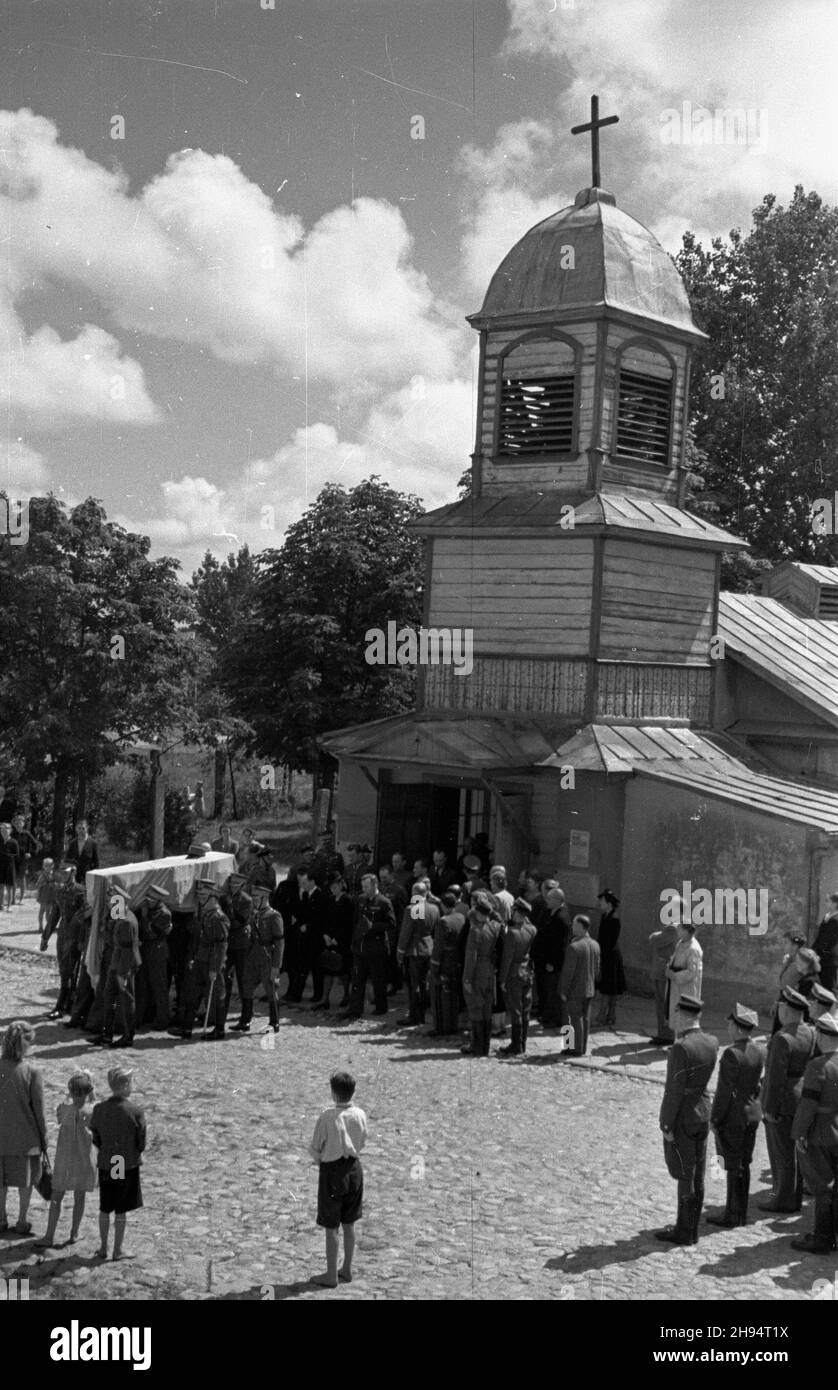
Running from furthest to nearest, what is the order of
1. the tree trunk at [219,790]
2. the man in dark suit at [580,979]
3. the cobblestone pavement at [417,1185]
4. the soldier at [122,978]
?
the tree trunk at [219,790] → the soldier at [122,978] → the man in dark suit at [580,979] → the cobblestone pavement at [417,1185]

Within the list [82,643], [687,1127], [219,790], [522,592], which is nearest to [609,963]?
[522,592]

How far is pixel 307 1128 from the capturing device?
13.6 m

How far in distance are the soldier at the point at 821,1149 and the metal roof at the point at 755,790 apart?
28.2ft

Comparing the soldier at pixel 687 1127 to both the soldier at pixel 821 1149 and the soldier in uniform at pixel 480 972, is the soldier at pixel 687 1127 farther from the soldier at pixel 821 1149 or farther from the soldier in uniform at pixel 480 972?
the soldier in uniform at pixel 480 972

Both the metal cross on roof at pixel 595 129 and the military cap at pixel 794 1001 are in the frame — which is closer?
the military cap at pixel 794 1001

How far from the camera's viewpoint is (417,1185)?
1209 centimetres

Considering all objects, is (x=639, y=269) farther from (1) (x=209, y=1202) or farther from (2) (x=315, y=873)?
(1) (x=209, y=1202)

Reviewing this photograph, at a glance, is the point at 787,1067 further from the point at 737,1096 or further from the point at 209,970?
the point at 209,970

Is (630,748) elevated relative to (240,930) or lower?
elevated

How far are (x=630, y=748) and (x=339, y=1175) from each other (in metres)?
13.0

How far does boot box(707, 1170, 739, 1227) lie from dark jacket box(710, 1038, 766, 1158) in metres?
0.25

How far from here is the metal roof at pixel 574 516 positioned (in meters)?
23.1

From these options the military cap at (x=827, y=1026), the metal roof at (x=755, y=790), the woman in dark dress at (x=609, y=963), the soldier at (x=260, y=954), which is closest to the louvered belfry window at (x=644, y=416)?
the metal roof at (x=755, y=790)
